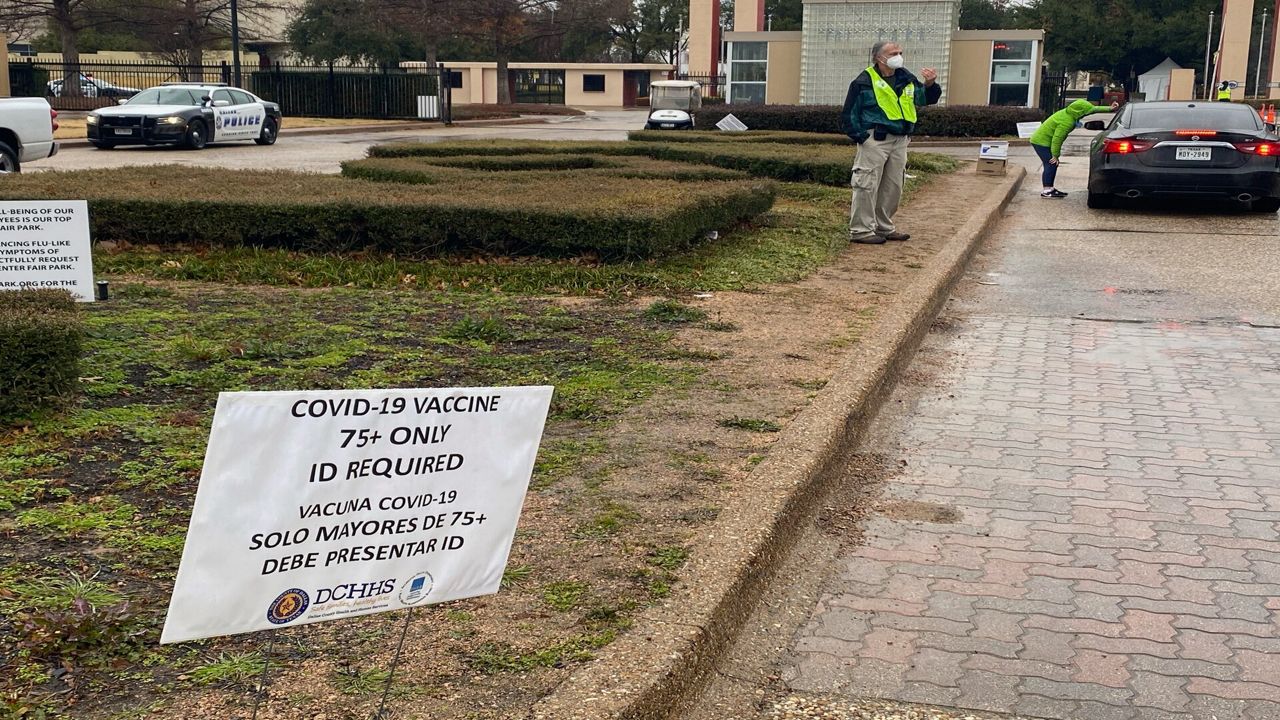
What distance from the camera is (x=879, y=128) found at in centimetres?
1112

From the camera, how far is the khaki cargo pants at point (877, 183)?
11.3m

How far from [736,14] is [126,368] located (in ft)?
169

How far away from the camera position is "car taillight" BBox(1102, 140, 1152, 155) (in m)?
14.6

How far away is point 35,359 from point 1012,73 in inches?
1650

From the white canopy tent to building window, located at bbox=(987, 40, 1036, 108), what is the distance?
3637 centimetres

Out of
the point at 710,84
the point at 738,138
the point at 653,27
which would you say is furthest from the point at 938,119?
the point at 653,27

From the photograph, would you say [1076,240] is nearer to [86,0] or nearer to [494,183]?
[494,183]

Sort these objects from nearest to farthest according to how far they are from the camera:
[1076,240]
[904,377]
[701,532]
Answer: [701,532], [904,377], [1076,240]

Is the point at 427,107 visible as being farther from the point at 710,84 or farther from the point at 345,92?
the point at 710,84

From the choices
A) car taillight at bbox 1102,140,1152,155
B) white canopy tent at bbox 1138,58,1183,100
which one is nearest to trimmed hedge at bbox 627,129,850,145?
car taillight at bbox 1102,140,1152,155

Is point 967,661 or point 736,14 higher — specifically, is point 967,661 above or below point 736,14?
below

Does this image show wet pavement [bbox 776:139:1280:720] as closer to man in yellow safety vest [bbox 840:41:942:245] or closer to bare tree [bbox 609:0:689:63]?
man in yellow safety vest [bbox 840:41:942:245]

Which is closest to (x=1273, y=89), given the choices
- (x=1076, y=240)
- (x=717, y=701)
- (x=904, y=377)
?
(x=1076, y=240)

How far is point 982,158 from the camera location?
20.3 metres
